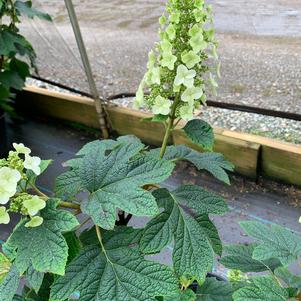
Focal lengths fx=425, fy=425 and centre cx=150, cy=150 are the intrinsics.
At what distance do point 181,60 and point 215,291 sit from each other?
469 millimetres

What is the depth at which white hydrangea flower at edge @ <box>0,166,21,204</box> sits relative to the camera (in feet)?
1.92

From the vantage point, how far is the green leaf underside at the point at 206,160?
2.73ft

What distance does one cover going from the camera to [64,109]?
7.84ft

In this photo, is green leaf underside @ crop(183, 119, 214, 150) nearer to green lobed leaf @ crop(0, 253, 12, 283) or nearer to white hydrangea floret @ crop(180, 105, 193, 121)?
white hydrangea floret @ crop(180, 105, 193, 121)

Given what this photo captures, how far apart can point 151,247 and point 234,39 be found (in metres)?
0.94

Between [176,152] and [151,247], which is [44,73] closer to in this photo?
[176,152]

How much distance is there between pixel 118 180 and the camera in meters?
0.68

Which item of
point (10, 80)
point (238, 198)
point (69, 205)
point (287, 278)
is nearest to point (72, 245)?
point (69, 205)

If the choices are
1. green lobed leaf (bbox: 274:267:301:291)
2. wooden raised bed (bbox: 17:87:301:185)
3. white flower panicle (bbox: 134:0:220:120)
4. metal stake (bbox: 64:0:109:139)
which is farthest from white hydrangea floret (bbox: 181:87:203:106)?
metal stake (bbox: 64:0:109:139)

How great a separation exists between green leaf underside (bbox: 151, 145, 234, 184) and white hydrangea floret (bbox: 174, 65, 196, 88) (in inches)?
7.5

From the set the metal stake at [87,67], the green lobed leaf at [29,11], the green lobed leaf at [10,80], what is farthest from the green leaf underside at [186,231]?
the green lobed leaf at [10,80]

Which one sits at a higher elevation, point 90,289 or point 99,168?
point 99,168

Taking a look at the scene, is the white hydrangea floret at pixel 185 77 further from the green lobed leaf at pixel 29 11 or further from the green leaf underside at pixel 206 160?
the green lobed leaf at pixel 29 11

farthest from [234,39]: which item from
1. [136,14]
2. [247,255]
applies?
[247,255]
